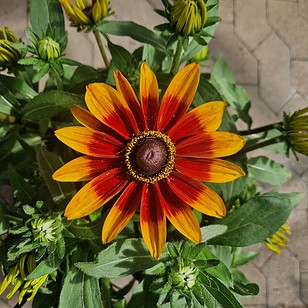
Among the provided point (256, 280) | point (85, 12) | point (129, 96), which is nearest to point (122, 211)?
point (129, 96)

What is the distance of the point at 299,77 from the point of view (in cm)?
179

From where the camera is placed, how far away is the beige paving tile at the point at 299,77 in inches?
70.1

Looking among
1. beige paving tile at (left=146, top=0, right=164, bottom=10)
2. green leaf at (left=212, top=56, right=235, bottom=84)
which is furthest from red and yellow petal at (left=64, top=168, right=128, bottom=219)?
beige paving tile at (left=146, top=0, right=164, bottom=10)

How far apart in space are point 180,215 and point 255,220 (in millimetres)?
224

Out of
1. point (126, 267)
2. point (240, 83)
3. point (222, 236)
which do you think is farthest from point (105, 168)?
point (240, 83)

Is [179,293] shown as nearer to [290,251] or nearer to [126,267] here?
[126,267]

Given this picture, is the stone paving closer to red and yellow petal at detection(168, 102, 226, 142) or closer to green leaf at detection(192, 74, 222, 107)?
green leaf at detection(192, 74, 222, 107)

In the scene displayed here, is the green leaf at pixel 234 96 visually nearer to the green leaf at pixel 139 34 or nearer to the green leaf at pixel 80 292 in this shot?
the green leaf at pixel 139 34

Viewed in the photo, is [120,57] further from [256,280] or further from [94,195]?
[256,280]

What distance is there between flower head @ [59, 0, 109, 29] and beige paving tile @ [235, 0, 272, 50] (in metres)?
1.01

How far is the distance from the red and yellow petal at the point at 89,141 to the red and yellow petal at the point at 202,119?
0.09m

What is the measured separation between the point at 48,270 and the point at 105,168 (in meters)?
0.18

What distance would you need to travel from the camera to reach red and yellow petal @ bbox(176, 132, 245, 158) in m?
0.67

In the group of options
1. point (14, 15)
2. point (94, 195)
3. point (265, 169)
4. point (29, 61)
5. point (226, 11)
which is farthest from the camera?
point (226, 11)
